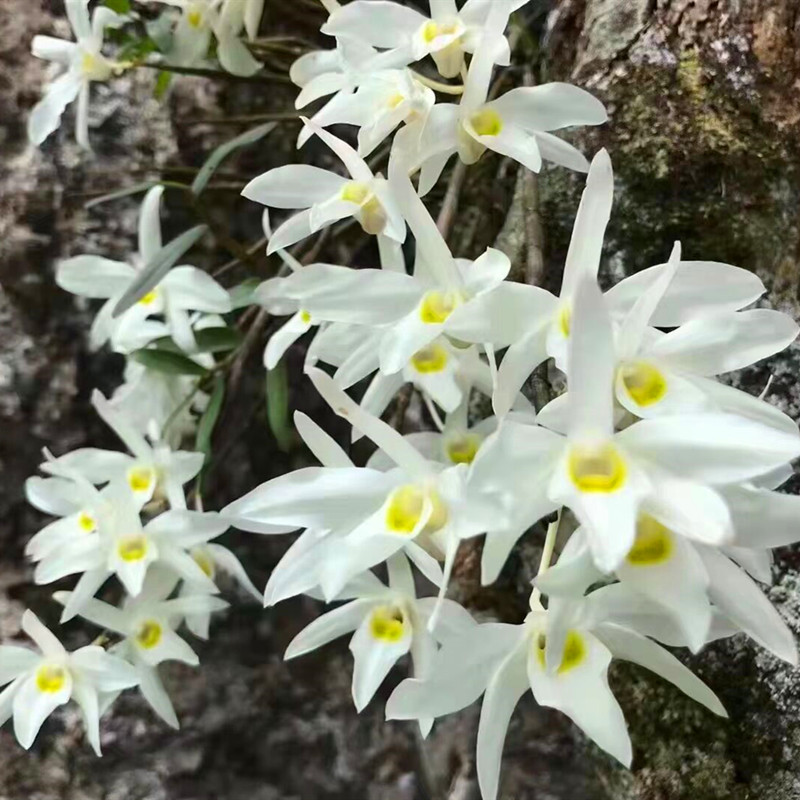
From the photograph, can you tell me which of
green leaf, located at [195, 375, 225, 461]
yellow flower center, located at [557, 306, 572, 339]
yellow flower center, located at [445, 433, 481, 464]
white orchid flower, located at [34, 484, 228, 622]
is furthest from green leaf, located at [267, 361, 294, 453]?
yellow flower center, located at [557, 306, 572, 339]

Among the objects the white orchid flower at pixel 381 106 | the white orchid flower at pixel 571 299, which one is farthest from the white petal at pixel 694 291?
Result: the white orchid flower at pixel 381 106

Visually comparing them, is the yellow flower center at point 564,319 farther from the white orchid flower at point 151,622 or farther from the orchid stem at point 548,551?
the white orchid flower at point 151,622

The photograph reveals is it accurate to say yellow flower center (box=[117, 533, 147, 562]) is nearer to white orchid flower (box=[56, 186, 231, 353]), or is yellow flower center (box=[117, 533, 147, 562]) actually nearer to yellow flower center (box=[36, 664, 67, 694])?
yellow flower center (box=[36, 664, 67, 694])

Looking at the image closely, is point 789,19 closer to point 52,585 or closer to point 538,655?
point 538,655

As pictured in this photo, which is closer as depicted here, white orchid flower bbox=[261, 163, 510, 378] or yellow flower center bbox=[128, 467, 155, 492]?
white orchid flower bbox=[261, 163, 510, 378]

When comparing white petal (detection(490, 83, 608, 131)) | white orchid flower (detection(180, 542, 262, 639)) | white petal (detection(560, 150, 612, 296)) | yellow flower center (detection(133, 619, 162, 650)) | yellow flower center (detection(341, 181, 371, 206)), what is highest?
white petal (detection(490, 83, 608, 131))
